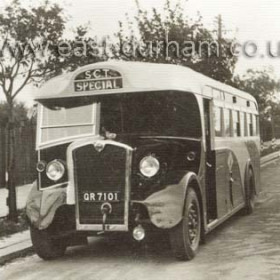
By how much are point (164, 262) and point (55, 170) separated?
1.73 m

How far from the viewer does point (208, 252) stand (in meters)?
8.16

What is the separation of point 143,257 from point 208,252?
0.86 m

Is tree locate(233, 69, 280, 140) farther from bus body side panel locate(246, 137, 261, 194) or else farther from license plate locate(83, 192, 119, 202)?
license plate locate(83, 192, 119, 202)

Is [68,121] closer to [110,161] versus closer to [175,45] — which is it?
[110,161]

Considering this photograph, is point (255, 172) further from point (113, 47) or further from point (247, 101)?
point (113, 47)

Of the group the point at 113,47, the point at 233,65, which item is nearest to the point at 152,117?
the point at 113,47

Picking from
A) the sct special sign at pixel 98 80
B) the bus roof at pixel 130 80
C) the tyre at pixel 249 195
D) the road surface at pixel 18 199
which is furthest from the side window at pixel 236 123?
the road surface at pixel 18 199

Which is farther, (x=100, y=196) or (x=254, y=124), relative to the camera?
(x=254, y=124)

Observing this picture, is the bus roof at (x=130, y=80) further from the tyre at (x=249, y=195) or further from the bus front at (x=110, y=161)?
the tyre at (x=249, y=195)

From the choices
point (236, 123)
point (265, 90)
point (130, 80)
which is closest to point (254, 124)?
point (236, 123)

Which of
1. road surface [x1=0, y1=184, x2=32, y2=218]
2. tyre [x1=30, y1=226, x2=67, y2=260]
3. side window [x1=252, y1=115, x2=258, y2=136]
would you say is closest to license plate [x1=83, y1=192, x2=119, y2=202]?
tyre [x1=30, y1=226, x2=67, y2=260]

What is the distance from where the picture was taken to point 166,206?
7273mm

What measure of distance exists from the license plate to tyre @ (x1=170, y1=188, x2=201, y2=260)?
79 cm

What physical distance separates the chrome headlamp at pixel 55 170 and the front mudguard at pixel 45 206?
0.17m
